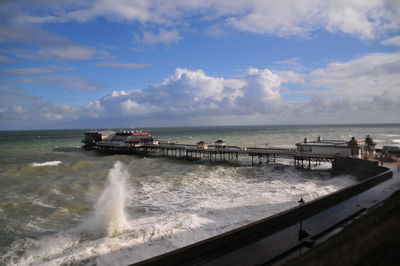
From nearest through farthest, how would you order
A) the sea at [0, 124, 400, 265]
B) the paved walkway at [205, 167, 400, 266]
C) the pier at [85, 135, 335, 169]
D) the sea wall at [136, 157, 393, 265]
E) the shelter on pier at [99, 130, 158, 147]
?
the sea wall at [136, 157, 393, 265] → the paved walkway at [205, 167, 400, 266] → the sea at [0, 124, 400, 265] → the pier at [85, 135, 335, 169] → the shelter on pier at [99, 130, 158, 147]

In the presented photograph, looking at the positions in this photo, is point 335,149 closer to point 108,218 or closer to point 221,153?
point 221,153

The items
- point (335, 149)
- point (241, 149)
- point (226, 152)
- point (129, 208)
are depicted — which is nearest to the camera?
point (129, 208)

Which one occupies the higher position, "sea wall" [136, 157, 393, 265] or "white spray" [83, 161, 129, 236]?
"sea wall" [136, 157, 393, 265]

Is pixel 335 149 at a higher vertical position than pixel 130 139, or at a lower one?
lower

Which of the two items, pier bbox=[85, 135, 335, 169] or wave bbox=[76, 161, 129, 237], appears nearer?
wave bbox=[76, 161, 129, 237]

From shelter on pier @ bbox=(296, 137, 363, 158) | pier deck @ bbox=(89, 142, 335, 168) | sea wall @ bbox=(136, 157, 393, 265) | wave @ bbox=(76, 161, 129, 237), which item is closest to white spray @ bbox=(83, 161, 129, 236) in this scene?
wave @ bbox=(76, 161, 129, 237)

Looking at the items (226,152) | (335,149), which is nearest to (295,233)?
(335,149)

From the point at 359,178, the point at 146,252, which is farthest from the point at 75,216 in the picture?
the point at 359,178

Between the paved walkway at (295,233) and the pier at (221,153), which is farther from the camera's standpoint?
the pier at (221,153)

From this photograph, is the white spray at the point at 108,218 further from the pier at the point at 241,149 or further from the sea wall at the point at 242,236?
the pier at the point at 241,149

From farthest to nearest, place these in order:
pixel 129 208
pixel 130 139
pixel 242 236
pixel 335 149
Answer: pixel 130 139, pixel 335 149, pixel 129 208, pixel 242 236

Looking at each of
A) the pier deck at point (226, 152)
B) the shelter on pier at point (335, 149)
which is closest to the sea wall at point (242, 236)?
the shelter on pier at point (335, 149)

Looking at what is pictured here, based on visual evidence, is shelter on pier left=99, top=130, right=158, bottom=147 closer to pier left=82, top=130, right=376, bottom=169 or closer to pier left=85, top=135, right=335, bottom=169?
pier left=82, top=130, right=376, bottom=169

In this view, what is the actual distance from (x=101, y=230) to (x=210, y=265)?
29.2 ft
